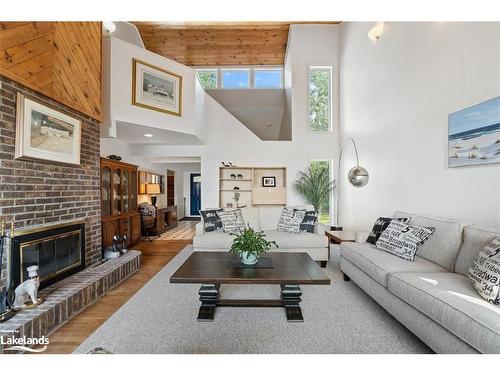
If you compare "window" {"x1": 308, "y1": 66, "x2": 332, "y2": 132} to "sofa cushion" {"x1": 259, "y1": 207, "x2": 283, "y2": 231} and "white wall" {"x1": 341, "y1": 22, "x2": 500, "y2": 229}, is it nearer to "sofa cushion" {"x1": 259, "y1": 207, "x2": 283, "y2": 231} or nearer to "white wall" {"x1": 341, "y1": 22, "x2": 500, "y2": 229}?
"white wall" {"x1": 341, "y1": 22, "x2": 500, "y2": 229}

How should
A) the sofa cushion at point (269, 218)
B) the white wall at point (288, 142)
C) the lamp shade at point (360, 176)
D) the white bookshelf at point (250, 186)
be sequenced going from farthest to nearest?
the white bookshelf at point (250, 186) < the white wall at point (288, 142) < the sofa cushion at point (269, 218) < the lamp shade at point (360, 176)

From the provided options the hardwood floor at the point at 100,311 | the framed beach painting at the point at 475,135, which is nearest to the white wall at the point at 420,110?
the framed beach painting at the point at 475,135

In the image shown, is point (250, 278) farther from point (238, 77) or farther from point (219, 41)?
point (238, 77)

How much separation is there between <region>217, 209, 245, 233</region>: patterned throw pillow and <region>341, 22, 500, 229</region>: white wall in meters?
2.23

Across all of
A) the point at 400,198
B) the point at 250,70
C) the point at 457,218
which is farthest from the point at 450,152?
the point at 250,70

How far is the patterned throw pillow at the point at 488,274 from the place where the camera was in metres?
1.37

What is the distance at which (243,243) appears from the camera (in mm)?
2271

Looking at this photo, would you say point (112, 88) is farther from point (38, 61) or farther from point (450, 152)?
point (450, 152)

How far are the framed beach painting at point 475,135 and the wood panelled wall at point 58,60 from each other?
13.0ft

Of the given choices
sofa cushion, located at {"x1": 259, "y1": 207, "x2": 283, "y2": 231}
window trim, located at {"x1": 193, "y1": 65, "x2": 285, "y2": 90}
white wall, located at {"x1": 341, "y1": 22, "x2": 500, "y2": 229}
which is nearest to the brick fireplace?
sofa cushion, located at {"x1": 259, "y1": 207, "x2": 283, "y2": 231}

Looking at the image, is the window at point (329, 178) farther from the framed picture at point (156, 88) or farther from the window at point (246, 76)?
the framed picture at point (156, 88)

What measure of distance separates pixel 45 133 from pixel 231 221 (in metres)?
2.48
